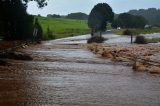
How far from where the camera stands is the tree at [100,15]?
94875 mm

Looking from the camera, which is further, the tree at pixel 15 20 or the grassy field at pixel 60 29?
the grassy field at pixel 60 29

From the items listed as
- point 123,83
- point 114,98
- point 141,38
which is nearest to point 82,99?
point 114,98

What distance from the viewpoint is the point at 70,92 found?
1307 centimetres

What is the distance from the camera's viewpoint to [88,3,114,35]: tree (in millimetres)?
A: 94875

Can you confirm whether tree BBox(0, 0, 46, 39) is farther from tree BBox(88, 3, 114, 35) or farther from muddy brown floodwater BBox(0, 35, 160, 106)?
tree BBox(88, 3, 114, 35)

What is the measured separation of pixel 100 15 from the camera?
95.2m

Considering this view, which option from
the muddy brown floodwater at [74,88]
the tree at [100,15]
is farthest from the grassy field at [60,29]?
the muddy brown floodwater at [74,88]

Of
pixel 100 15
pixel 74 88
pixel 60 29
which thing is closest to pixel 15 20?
pixel 74 88

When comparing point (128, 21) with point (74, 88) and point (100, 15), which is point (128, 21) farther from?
point (74, 88)

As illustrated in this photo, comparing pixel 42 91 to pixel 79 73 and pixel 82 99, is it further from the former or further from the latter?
pixel 79 73

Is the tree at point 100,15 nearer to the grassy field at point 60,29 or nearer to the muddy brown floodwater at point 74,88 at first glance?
the grassy field at point 60,29

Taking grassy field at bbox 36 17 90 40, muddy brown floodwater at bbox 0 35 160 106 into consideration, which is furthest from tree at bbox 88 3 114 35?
Answer: muddy brown floodwater at bbox 0 35 160 106

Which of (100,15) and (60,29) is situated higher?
(100,15)

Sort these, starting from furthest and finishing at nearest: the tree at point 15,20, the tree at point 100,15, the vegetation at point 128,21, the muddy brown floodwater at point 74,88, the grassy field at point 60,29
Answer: the vegetation at point 128,21, the tree at point 100,15, the grassy field at point 60,29, the tree at point 15,20, the muddy brown floodwater at point 74,88
